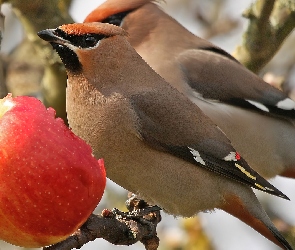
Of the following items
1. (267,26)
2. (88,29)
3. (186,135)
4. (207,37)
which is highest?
(88,29)

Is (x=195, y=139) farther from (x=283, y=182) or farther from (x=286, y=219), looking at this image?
(x=283, y=182)

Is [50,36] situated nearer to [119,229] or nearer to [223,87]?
[119,229]

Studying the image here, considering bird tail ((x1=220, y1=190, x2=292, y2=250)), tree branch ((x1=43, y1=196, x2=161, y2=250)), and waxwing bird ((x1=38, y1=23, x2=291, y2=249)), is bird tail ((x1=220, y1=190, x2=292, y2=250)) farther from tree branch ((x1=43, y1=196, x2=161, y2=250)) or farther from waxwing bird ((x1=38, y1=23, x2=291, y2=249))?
tree branch ((x1=43, y1=196, x2=161, y2=250))

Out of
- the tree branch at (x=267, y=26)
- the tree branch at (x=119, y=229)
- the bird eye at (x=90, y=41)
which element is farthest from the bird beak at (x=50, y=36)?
the tree branch at (x=267, y=26)

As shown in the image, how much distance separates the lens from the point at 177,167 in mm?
3305

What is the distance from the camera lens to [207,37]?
18.2 ft

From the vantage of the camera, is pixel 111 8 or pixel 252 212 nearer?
pixel 252 212

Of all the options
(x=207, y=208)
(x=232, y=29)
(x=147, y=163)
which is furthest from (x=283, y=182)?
(x=147, y=163)

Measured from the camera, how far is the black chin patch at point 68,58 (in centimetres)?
284

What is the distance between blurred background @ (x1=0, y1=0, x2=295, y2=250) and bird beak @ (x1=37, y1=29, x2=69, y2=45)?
659mm

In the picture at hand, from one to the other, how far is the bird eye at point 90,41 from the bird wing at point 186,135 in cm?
37

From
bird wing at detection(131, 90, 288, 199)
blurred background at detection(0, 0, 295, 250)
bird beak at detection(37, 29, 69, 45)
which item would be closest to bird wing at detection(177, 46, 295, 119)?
blurred background at detection(0, 0, 295, 250)

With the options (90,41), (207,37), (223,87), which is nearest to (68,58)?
(90,41)

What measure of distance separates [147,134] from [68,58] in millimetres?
515
